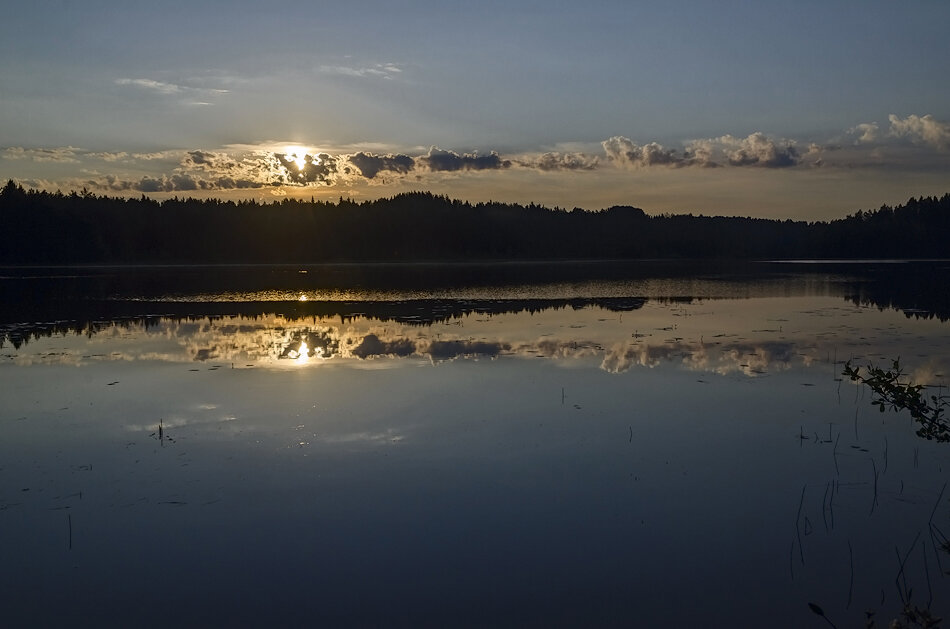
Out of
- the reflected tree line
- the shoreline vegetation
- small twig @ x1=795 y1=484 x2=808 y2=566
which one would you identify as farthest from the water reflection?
the shoreline vegetation

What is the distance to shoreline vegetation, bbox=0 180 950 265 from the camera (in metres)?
108

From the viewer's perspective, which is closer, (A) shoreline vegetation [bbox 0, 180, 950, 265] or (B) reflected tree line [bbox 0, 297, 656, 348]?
(B) reflected tree line [bbox 0, 297, 656, 348]

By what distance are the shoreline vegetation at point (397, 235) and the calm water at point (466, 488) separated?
90.4 metres

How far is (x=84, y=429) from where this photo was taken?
11586 mm

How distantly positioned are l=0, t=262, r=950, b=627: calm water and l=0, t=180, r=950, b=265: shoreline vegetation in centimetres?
9042

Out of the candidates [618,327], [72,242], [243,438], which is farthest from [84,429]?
[72,242]

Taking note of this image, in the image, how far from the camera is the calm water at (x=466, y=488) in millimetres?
6285

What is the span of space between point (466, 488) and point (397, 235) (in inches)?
4979

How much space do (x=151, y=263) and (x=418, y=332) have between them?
96.4 metres

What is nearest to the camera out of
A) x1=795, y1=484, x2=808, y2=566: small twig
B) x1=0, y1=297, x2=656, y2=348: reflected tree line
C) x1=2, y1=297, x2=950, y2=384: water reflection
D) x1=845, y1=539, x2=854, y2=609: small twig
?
x1=845, y1=539, x2=854, y2=609: small twig

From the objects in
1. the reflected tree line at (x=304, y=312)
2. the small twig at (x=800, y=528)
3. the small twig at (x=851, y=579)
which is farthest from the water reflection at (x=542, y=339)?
the small twig at (x=851, y=579)

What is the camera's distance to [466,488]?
343 inches

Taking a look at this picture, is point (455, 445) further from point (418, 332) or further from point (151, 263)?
point (151, 263)

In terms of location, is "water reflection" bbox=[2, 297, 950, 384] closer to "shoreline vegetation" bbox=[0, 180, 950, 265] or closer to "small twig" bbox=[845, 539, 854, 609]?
"small twig" bbox=[845, 539, 854, 609]
